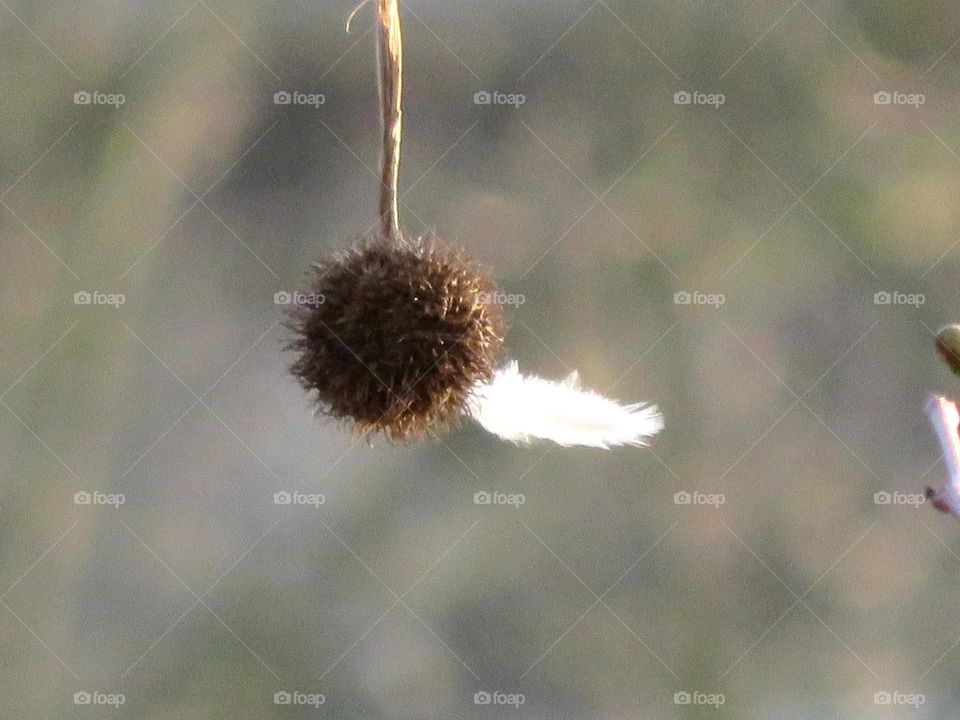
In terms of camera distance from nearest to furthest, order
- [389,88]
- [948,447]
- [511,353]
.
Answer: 1. [948,447]
2. [389,88]
3. [511,353]

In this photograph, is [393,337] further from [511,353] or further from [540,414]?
[511,353]

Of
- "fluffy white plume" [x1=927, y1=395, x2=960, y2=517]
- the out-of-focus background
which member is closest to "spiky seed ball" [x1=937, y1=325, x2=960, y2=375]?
"fluffy white plume" [x1=927, y1=395, x2=960, y2=517]

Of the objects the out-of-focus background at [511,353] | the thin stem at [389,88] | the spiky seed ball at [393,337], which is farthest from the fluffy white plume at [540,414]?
the out-of-focus background at [511,353]

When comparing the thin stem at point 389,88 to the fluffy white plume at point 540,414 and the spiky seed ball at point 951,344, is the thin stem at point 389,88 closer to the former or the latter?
the fluffy white plume at point 540,414

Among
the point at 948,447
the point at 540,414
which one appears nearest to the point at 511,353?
the point at 540,414

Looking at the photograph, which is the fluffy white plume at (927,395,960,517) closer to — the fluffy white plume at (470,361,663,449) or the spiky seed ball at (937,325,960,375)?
the spiky seed ball at (937,325,960,375)

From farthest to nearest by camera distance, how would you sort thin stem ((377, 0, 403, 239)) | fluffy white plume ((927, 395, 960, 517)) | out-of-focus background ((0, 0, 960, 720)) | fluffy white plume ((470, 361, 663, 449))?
out-of-focus background ((0, 0, 960, 720))
fluffy white plume ((470, 361, 663, 449))
thin stem ((377, 0, 403, 239))
fluffy white plume ((927, 395, 960, 517))
